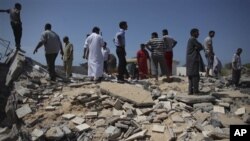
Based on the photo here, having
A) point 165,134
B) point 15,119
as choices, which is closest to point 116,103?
point 165,134

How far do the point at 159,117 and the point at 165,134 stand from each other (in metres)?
0.60

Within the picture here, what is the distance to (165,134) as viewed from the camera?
230 inches

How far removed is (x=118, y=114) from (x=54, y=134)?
1423mm

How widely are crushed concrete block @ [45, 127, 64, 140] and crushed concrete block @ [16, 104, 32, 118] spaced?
101cm

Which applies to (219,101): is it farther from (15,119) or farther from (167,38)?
(15,119)

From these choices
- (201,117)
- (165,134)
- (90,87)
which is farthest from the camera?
(90,87)

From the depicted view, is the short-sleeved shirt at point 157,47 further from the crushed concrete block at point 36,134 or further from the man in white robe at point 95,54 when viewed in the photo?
the crushed concrete block at point 36,134

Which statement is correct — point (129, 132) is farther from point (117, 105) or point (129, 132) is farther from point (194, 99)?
point (194, 99)

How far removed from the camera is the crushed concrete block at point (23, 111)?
6.87m

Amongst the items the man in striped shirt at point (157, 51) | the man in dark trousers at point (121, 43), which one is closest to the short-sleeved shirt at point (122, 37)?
the man in dark trousers at point (121, 43)

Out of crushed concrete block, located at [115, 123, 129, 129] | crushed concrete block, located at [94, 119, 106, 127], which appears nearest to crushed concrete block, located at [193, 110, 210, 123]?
crushed concrete block, located at [115, 123, 129, 129]

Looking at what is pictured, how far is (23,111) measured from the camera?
6.95 meters

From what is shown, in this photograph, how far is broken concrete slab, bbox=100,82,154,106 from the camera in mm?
6966

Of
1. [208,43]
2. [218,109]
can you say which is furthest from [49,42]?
[208,43]
